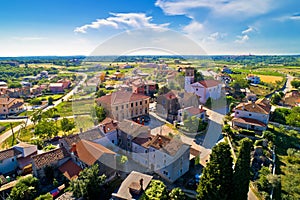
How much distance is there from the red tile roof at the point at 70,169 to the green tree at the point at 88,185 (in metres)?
1.11

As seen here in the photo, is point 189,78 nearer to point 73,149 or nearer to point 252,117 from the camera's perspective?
point 252,117

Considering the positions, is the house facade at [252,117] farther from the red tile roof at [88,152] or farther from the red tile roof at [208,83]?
the red tile roof at [88,152]

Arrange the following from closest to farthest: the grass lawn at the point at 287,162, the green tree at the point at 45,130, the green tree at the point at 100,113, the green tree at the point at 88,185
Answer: the green tree at the point at 88,185 < the grass lawn at the point at 287,162 < the green tree at the point at 45,130 < the green tree at the point at 100,113

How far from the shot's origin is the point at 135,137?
11.7 m

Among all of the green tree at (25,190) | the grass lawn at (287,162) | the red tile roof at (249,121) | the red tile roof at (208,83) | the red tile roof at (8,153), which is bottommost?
the grass lawn at (287,162)

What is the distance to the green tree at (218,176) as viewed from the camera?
7406 millimetres

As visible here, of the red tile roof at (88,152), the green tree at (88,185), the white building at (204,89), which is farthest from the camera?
the white building at (204,89)

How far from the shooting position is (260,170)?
10797mm

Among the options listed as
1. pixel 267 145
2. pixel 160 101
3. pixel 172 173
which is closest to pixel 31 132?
pixel 160 101

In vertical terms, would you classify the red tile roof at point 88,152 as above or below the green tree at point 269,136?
above

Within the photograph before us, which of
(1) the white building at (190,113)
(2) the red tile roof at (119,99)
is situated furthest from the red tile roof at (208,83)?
(2) the red tile roof at (119,99)

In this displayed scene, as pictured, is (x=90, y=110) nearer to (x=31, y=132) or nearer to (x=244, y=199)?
(x=31, y=132)

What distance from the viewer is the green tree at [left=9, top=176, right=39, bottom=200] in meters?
8.54

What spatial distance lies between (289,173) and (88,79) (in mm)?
21803
